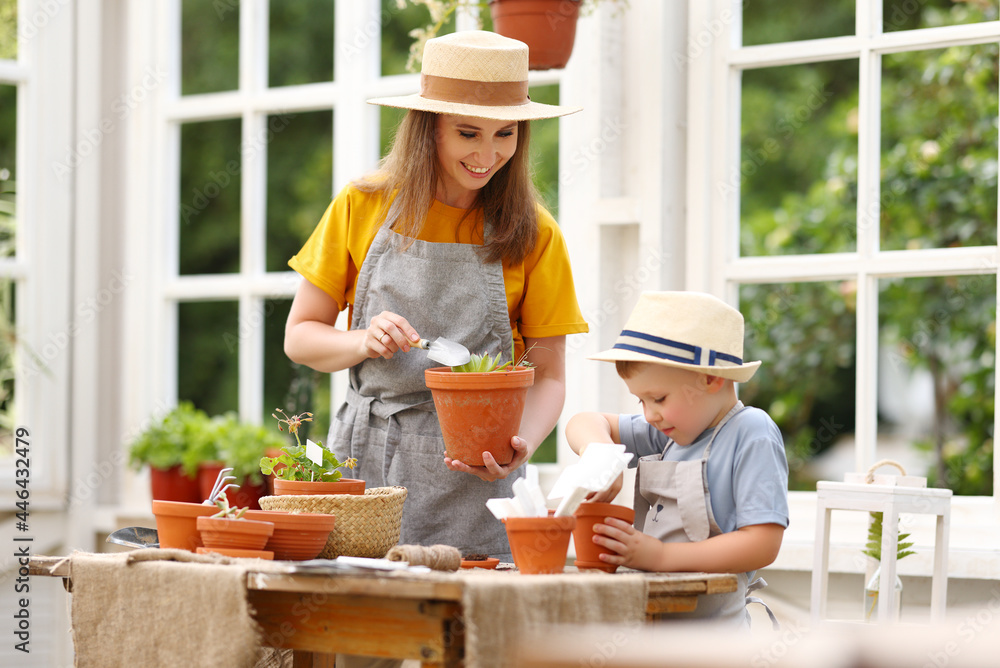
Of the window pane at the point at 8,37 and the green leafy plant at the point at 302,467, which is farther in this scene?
the window pane at the point at 8,37

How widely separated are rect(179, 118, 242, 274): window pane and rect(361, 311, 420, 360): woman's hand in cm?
576

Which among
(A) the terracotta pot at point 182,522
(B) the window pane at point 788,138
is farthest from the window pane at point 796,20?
(A) the terracotta pot at point 182,522

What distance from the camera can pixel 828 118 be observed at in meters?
7.06

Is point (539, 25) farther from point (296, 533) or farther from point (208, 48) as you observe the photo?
point (208, 48)

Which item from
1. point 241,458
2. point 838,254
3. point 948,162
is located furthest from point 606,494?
point 948,162

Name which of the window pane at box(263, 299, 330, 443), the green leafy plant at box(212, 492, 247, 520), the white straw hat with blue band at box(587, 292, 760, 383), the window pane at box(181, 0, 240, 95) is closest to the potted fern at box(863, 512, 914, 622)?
the white straw hat with blue band at box(587, 292, 760, 383)

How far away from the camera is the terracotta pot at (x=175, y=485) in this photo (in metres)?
3.28

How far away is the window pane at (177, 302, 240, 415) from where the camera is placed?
7270 mm

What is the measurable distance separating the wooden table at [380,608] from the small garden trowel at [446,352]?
49cm

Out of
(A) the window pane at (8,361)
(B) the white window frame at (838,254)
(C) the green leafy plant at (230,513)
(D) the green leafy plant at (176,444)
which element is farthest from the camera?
(A) the window pane at (8,361)

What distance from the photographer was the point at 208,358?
7254 mm

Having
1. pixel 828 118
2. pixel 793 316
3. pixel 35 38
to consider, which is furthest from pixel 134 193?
pixel 828 118

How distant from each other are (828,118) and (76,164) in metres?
5.05

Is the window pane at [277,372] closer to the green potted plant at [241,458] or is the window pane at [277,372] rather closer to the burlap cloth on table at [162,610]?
the green potted plant at [241,458]
